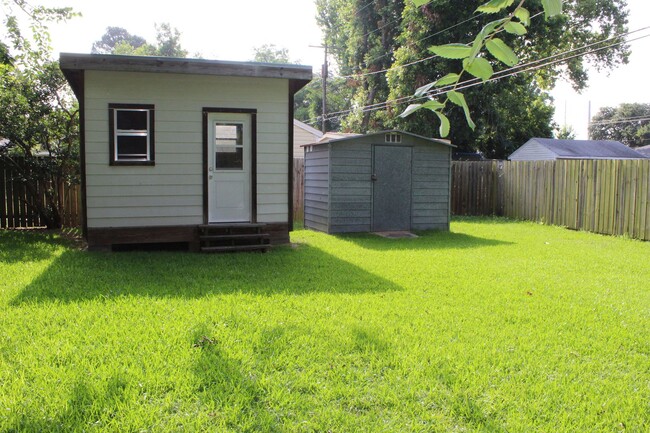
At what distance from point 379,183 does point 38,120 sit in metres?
7.58

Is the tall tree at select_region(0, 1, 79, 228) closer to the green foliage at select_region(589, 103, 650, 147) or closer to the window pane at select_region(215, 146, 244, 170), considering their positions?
the window pane at select_region(215, 146, 244, 170)

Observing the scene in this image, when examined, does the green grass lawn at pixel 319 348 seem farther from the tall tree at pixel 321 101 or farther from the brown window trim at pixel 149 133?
the tall tree at pixel 321 101

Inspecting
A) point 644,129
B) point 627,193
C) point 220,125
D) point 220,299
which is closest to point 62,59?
point 220,125

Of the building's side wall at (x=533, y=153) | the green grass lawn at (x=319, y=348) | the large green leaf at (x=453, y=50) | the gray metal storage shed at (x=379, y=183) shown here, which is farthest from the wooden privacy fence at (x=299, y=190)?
the building's side wall at (x=533, y=153)

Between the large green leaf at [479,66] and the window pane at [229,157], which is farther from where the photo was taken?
the window pane at [229,157]

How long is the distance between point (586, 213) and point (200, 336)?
441 inches

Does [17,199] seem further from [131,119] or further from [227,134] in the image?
[227,134]

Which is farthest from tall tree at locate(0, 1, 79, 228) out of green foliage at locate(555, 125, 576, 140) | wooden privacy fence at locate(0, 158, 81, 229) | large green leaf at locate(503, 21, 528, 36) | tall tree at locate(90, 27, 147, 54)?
tall tree at locate(90, 27, 147, 54)

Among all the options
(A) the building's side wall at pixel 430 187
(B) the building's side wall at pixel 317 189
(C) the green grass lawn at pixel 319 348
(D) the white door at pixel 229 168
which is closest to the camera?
(C) the green grass lawn at pixel 319 348

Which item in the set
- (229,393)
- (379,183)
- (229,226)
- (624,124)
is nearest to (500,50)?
(229,393)

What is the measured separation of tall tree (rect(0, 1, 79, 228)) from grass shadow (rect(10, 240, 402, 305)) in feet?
13.9

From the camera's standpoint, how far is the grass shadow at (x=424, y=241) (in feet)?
32.5

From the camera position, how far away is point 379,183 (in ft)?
40.5

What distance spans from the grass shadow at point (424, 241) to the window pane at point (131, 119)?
14.5 ft
